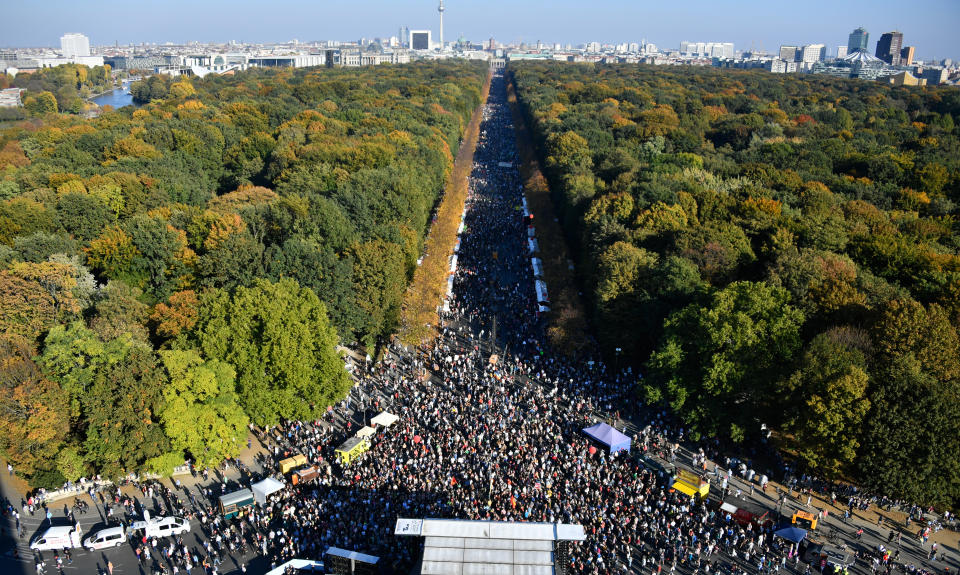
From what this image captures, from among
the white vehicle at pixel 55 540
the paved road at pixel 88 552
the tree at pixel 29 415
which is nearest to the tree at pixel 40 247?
the tree at pixel 29 415

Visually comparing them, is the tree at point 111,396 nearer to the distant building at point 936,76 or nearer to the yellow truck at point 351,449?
the yellow truck at point 351,449

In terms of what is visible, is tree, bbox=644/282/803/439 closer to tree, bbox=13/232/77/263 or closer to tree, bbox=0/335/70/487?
tree, bbox=0/335/70/487

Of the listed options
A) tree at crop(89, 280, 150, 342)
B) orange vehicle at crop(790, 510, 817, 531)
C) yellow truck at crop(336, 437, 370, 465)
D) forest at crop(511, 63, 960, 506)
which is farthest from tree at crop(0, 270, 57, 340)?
orange vehicle at crop(790, 510, 817, 531)

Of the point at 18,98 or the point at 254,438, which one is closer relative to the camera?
the point at 254,438

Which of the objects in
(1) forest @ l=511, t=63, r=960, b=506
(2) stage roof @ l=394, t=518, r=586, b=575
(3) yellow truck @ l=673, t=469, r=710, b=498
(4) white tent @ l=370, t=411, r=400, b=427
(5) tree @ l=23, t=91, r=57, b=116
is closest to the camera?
(2) stage roof @ l=394, t=518, r=586, b=575

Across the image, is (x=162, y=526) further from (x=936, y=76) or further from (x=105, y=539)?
(x=936, y=76)

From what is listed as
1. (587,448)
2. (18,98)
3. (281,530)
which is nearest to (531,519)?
(587,448)

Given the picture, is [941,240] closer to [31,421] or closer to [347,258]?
[347,258]
